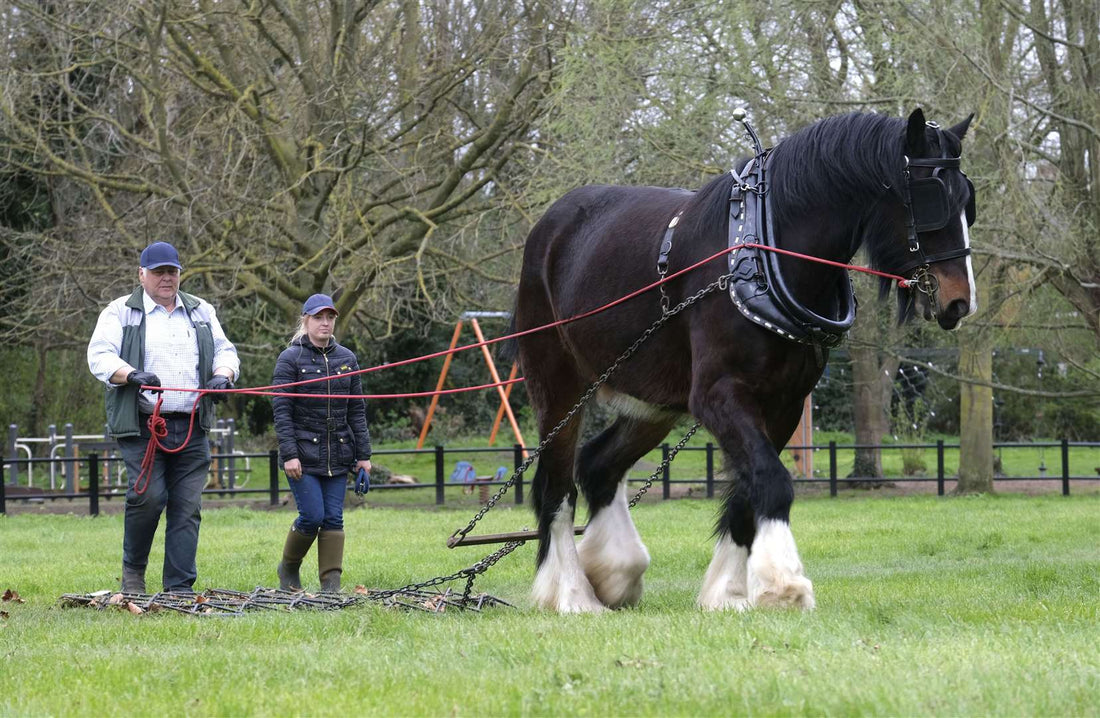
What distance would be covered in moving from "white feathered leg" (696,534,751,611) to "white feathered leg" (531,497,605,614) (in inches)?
28.0

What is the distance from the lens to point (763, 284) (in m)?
5.90

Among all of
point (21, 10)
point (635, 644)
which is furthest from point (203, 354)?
point (21, 10)

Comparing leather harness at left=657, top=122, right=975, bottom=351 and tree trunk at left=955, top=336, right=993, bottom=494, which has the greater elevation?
leather harness at left=657, top=122, right=975, bottom=351

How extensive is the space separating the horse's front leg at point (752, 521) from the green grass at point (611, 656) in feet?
0.62

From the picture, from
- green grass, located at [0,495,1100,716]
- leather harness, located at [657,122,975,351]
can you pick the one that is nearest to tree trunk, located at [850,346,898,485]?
green grass, located at [0,495,1100,716]

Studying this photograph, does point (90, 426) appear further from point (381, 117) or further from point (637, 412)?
point (637, 412)

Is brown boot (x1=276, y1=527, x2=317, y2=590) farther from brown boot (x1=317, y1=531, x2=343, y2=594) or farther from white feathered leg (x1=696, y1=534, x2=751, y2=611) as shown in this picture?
white feathered leg (x1=696, y1=534, x2=751, y2=611)

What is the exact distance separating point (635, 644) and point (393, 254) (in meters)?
13.6

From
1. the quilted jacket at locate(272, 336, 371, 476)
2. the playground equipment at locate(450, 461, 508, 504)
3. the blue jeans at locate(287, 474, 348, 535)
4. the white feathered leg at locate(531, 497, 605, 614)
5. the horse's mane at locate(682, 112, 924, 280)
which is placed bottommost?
the playground equipment at locate(450, 461, 508, 504)

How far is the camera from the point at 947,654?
4340mm

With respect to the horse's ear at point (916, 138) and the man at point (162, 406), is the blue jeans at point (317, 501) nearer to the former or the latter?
the man at point (162, 406)

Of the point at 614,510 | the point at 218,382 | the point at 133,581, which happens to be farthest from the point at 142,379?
the point at 614,510

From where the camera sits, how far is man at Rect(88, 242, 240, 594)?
7.51 metres

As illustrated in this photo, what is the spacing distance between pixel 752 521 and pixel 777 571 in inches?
29.3
